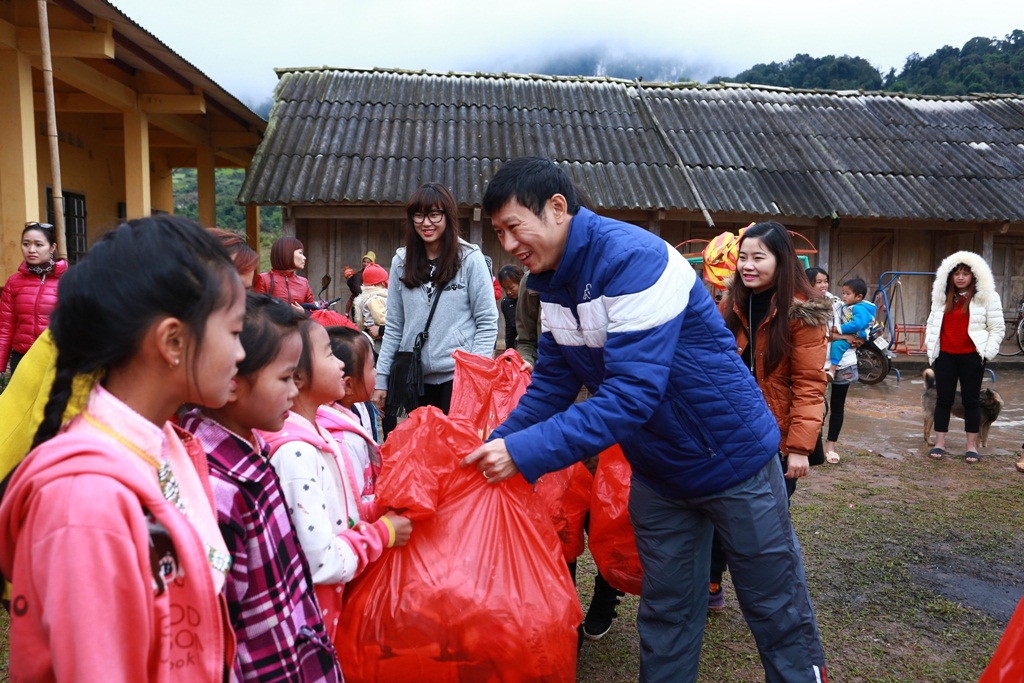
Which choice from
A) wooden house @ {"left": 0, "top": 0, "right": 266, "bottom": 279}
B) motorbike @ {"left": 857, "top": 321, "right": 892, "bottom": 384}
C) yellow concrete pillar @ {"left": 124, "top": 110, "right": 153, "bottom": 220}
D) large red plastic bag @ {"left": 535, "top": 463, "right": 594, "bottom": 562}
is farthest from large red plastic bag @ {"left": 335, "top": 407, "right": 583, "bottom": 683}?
motorbike @ {"left": 857, "top": 321, "right": 892, "bottom": 384}

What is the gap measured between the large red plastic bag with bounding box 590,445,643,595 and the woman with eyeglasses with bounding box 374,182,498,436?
1053 mm

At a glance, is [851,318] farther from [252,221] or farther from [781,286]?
[252,221]

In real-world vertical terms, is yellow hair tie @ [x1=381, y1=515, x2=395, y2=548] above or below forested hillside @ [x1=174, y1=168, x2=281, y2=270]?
below

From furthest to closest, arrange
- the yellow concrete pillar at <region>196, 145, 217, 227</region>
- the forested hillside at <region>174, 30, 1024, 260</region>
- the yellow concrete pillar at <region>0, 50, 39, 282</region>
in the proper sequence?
the forested hillside at <region>174, 30, 1024, 260</region>
the yellow concrete pillar at <region>196, 145, 217, 227</region>
the yellow concrete pillar at <region>0, 50, 39, 282</region>

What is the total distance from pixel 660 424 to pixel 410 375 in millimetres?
1694

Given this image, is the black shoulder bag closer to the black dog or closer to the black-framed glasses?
the black-framed glasses

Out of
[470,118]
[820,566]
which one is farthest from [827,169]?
[820,566]

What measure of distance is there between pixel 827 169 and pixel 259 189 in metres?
8.99

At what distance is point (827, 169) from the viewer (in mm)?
12172

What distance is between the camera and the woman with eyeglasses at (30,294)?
4.43 metres

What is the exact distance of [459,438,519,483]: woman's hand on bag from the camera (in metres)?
1.91

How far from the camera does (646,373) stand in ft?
5.89

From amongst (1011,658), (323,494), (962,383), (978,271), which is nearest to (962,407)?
(962,383)

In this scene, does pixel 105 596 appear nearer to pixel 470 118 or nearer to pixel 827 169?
pixel 470 118
